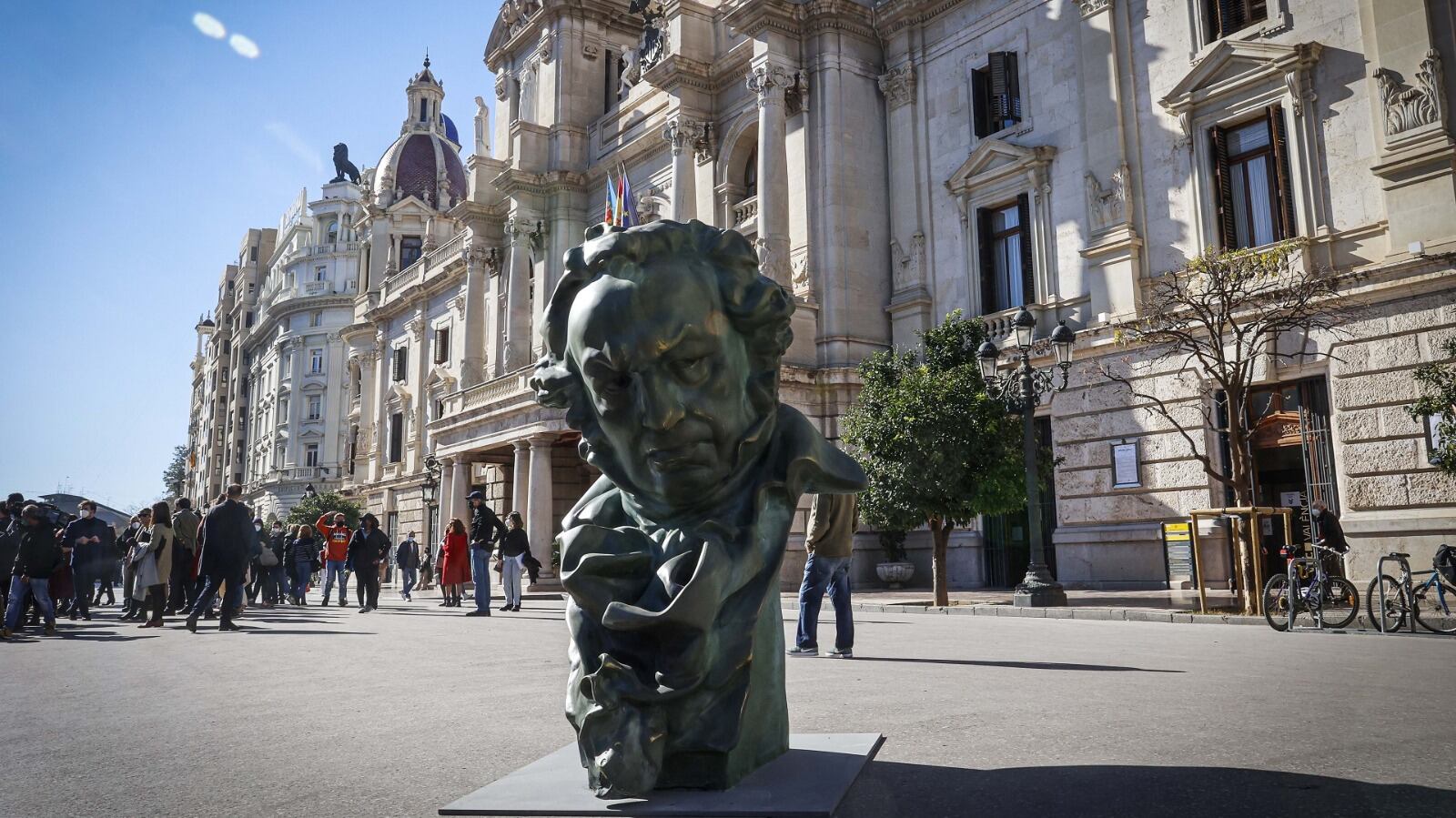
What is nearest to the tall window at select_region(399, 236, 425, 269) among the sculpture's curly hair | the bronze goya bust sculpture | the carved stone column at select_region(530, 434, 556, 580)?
the carved stone column at select_region(530, 434, 556, 580)

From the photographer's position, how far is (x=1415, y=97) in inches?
585

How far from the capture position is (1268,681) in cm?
571

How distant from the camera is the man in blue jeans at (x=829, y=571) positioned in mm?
8023

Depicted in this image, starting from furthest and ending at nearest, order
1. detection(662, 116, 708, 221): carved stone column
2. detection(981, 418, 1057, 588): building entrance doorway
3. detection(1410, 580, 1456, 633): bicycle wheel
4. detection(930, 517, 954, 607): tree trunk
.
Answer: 1. detection(662, 116, 708, 221): carved stone column
2. detection(981, 418, 1057, 588): building entrance doorway
3. detection(930, 517, 954, 607): tree trunk
4. detection(1410, 580, 1456, 633): bicycle wheel

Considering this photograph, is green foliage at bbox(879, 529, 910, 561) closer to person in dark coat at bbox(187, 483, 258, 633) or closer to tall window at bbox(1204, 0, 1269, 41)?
tall window at bbox(1204, 0, 1269, 41)

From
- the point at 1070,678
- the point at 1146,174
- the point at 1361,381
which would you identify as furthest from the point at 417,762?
the point at 1146,174

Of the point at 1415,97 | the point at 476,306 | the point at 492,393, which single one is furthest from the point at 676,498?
the point at 476,306

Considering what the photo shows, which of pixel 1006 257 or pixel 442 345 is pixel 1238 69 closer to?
pixel 1006 257

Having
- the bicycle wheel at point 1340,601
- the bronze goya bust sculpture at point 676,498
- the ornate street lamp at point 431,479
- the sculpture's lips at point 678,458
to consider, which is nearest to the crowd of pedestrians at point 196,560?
the ornate street lamp at point 431,479

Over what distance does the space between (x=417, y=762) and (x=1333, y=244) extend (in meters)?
17.0

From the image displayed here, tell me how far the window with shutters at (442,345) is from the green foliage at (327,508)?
10.5 meters

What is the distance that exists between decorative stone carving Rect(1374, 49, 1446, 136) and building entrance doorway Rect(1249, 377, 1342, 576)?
161 inches

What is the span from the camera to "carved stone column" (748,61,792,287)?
23.5 metres

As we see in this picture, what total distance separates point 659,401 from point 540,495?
23.9 metres
